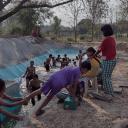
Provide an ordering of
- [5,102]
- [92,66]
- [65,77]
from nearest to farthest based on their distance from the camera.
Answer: [5,102] → [65,77] → [92,66]

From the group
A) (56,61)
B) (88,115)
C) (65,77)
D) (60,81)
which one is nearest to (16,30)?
(56,61)

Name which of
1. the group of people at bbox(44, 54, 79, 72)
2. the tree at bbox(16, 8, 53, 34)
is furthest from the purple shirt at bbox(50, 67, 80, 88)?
the tree at bbox(16, 8, 53, 34)

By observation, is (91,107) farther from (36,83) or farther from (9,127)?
(9,127)

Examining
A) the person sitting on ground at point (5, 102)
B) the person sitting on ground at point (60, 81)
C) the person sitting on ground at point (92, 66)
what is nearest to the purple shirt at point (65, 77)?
the person sitting on ground at point (60, 81)

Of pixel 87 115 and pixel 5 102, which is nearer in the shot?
pixel 5 102

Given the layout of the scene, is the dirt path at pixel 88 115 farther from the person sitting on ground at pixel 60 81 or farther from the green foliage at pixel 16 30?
the green foliage at pixel 16 30

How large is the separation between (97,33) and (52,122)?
50.3 metres

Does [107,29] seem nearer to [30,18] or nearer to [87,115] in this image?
[87,115]

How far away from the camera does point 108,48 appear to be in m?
10.4

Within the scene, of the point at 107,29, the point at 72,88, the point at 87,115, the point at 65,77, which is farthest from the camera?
the point at 107,29

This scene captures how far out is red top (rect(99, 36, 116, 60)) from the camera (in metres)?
10.3

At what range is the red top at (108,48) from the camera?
10328mm

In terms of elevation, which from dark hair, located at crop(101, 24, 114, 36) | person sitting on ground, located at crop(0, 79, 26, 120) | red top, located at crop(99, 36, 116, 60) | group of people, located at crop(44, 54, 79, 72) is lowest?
group of people, located at crop(44, 54, 79, 72)

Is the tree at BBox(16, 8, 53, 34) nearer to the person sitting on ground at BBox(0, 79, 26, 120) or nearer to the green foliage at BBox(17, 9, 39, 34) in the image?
the green foliage at BBox(17, 9, 39, 34)
